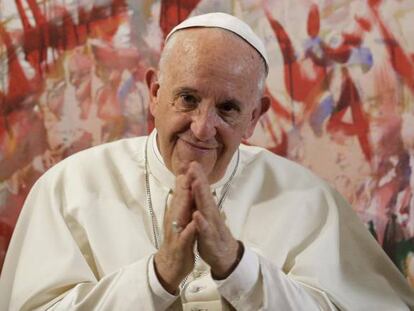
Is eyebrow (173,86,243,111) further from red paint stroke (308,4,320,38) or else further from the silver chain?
red paint stroke (308,4,320,38)

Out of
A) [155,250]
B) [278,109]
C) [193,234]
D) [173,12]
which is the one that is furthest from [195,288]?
[173,12]

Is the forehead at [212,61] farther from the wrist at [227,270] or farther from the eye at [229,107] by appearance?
the wrist at [227,270]

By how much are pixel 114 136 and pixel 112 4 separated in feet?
1.91

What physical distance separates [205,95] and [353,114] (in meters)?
1.04

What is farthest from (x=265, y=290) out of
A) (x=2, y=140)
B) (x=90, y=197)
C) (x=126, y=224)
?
(x=2, y=140)

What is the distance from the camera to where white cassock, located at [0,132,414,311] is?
2217 millimetres

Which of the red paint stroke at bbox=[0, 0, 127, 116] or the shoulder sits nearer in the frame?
the shoulder

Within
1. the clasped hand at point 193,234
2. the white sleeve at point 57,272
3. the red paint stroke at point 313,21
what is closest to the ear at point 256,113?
the clasped hand at point 193,234

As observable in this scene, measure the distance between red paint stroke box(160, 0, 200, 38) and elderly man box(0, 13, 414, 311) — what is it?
589 millimetres

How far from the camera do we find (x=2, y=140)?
10.5 feet

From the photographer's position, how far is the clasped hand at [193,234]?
6.85 feet

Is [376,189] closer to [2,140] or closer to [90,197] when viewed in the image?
[90,197]

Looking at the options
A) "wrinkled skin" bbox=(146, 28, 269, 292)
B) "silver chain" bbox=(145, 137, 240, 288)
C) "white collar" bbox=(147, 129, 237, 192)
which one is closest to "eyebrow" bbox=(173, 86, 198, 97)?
"wrinkled skin" bbox=(146, 28, 269, 292)

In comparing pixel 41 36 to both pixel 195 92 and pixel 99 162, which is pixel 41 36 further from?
pixel 195 92
